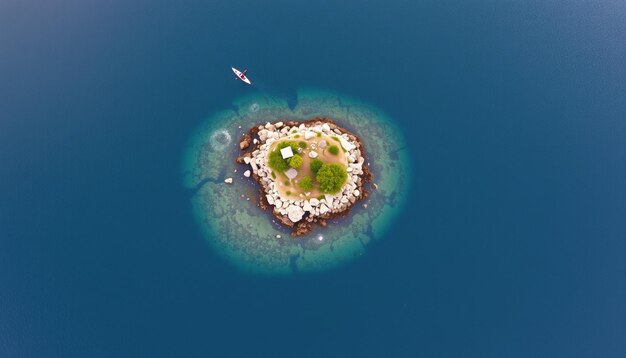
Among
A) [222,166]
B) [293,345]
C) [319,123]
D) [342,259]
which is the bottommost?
[293,345]

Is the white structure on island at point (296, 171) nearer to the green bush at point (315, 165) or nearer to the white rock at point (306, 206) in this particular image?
the white rock at point (306, 206)

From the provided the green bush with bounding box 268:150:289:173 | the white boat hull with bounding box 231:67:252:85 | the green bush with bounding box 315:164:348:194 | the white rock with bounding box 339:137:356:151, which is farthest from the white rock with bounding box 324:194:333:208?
the white boat hull with bounding box 231:67:252:85

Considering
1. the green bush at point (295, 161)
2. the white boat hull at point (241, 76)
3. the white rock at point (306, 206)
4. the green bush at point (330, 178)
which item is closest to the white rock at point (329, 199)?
the green bush at point (330, 178)

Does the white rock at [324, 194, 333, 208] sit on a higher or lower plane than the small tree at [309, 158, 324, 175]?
lower

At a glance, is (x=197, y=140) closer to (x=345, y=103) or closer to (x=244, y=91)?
(x=244, y=91)

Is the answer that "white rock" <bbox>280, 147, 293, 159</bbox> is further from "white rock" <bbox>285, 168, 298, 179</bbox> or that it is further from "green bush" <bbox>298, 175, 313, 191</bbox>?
"green bush" <bbox>298, 175, 313, 191</bbox>

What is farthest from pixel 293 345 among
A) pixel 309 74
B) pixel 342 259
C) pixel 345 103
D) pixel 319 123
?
pixel 309 74
